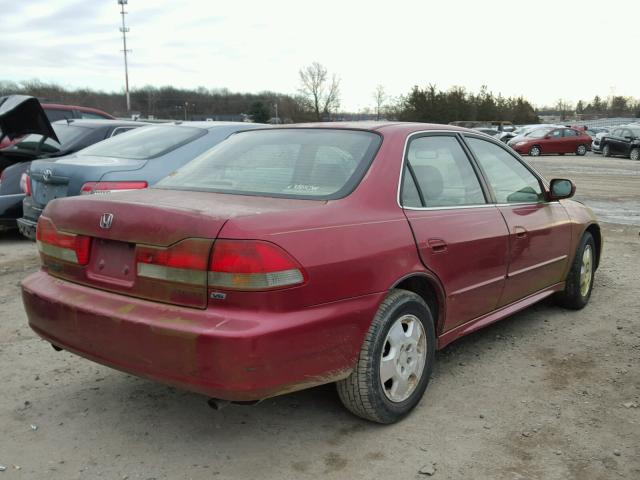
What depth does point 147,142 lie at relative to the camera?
6520 millimetres

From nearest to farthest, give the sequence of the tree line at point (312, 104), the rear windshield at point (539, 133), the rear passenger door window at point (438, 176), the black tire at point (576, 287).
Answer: the rear passenger door window at point (438, 176) → the black tire at point (576, 287) → the rear windshield at point (539, 133) → the tree line at point (312, 104)

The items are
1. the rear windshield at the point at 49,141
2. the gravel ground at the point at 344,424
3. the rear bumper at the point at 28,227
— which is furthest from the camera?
the rear windshield at the point at 49,141

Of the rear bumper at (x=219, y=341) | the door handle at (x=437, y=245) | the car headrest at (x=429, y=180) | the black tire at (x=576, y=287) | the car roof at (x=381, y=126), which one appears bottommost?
the black tire at (x=576, y=287)

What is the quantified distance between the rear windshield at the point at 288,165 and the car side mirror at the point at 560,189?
183 centimetres

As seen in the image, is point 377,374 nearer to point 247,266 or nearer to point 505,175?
point 247,266

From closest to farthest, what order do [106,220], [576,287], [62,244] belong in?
1. [106,220]
2. [62,244]
3. [576,287]

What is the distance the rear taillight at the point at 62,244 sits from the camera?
3.01 metres

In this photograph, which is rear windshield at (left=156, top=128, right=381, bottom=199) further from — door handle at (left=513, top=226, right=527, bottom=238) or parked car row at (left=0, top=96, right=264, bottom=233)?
parked car row at (left=0, top=96, right=264, bottom=233)

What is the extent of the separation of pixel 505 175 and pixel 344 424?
2162 millimetres

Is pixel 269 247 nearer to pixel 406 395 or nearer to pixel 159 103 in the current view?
pixel 406 395

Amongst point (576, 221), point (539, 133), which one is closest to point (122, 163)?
point (576, 221)

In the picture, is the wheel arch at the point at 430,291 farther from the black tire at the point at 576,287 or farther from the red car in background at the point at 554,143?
the red car in background at the point at 554,143

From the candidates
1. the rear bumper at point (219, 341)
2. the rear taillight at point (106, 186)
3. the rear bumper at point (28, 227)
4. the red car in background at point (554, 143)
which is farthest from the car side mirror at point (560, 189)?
the red car in background at point (554, 143)

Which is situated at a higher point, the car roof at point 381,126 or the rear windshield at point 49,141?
the car roof at point 381,126
